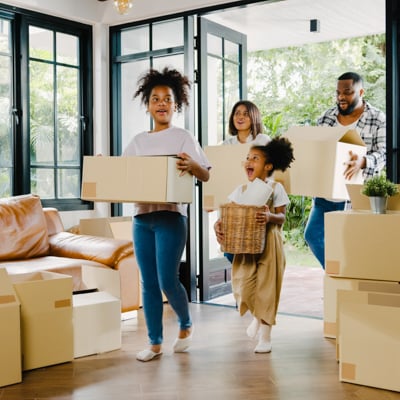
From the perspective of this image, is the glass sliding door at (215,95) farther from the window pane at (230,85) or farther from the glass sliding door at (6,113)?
the glass sliding door at (6,113)

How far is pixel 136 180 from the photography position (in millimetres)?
2986

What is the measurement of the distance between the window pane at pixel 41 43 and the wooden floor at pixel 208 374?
2.33 meters

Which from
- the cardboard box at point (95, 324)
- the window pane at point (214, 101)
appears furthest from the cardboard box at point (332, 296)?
the window pane at point (214, 101)

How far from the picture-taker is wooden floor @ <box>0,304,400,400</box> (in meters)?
2.62

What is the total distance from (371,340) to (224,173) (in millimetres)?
1542

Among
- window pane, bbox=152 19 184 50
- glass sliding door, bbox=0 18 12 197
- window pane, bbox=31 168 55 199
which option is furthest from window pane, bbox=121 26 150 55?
window pane, bbox=31 168 55 199

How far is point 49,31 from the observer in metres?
4.84

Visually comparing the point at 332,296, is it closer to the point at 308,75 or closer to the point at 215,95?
the point at 215,95

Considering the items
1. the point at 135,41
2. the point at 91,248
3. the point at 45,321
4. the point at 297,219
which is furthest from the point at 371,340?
the point at 297,219

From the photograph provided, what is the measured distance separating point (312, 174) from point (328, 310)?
2.75 feet

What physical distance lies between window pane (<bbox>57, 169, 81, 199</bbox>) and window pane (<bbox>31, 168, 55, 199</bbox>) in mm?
81

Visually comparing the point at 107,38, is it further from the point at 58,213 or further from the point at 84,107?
the point at 58,213

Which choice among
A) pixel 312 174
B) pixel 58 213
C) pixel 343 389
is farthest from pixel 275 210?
pixel 58 213

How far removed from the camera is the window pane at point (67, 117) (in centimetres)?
491
